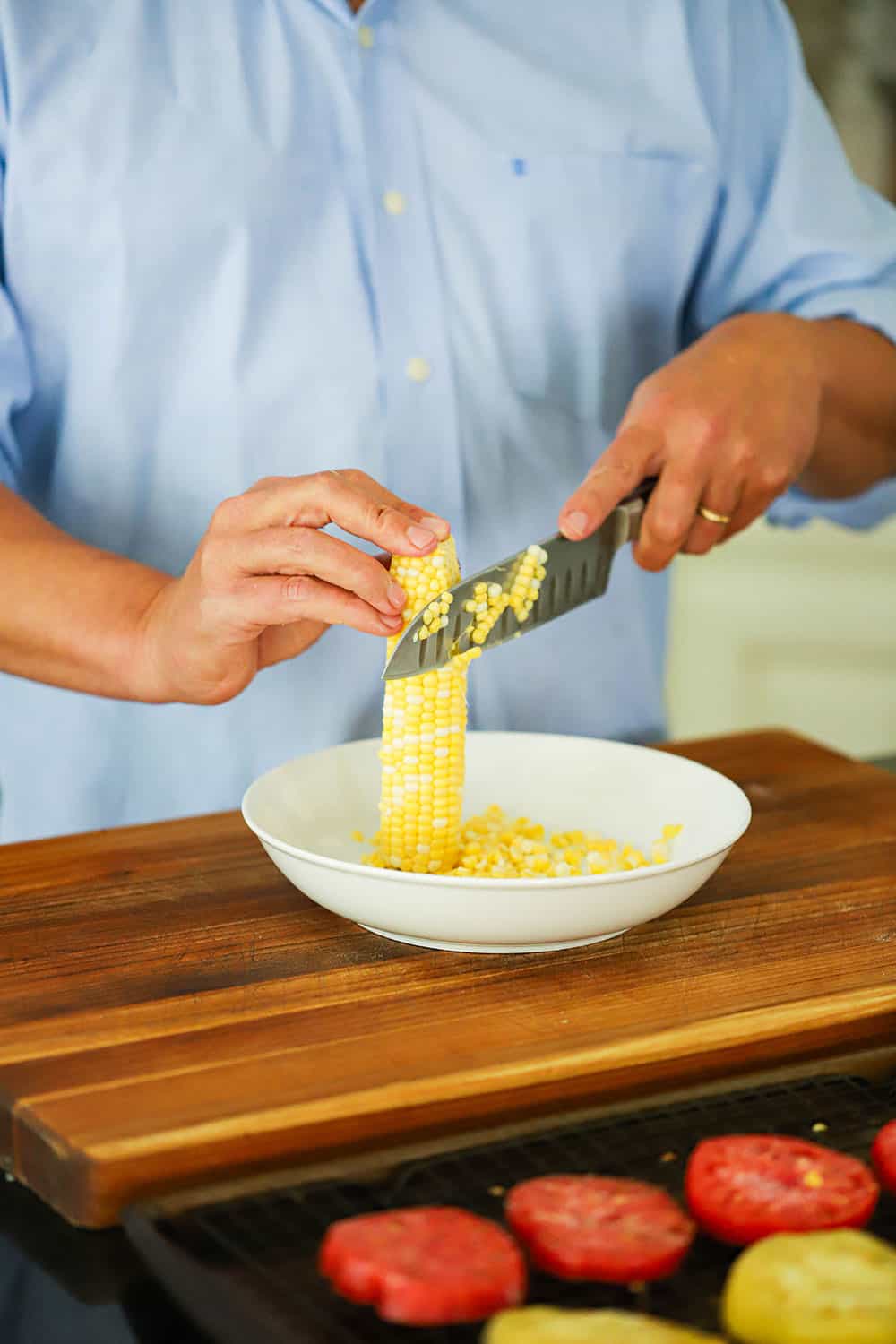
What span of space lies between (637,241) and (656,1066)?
102 cm

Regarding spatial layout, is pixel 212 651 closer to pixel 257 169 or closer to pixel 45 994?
pixel 45 994

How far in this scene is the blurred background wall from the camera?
3.22 metres

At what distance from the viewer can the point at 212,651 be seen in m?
1.23

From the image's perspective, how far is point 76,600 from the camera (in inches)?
51.1

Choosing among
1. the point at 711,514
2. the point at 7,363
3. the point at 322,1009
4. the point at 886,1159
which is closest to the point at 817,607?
the point at 711,514

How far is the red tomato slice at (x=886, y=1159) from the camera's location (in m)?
0.79

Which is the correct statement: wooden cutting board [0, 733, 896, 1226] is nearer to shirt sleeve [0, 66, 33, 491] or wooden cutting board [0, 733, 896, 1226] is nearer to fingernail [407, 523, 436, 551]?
fingernail [407, 523, 436, 551]

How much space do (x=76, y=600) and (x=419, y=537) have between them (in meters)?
0.36

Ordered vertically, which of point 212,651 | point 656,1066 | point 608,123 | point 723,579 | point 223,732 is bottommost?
point 723,579

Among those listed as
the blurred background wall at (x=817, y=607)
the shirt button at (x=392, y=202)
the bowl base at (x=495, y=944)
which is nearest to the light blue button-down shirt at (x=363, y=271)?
the shirt button at (x=392, y=202)

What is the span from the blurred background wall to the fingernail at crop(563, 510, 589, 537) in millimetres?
2129

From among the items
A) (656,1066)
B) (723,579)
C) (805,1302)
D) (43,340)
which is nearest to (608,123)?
(43,340)

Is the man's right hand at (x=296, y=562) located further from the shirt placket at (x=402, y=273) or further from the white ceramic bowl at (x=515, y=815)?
Result: the shirt placket at (x=402, y=273)

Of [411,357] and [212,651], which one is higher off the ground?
[411,357]
